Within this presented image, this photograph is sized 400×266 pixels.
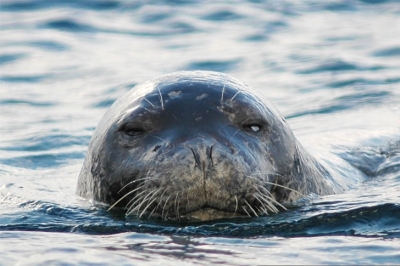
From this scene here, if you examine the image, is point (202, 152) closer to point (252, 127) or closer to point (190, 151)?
point (190, 151)

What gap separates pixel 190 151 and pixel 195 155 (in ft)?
0.22

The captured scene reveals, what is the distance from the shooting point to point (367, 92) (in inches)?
504

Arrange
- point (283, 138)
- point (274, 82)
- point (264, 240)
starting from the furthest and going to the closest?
1. point (274, 82)
2. point (283, 138)
3. point (264, 240)

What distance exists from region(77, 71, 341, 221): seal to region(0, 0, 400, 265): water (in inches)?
5.5

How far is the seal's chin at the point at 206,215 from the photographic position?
6184mm

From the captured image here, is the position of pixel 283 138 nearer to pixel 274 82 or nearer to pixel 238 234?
pixel 238 234

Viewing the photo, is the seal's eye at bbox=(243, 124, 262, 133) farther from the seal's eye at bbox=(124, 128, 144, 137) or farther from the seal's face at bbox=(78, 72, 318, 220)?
the seal's eye at bbox=(124, 128, 144, 137)

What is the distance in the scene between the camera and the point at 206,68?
14398 mm

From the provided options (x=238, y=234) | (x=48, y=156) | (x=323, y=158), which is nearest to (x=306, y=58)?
(x=48, y=156)

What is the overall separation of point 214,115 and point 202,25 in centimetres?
1066

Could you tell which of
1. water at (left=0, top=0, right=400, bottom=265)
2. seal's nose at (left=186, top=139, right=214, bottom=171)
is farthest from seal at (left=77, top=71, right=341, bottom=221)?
water at (left=0, top=0, right=400, bottom=265)

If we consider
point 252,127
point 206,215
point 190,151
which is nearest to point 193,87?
point 252,127

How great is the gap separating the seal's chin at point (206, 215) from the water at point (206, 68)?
5cm

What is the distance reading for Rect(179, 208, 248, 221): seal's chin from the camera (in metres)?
6.18
